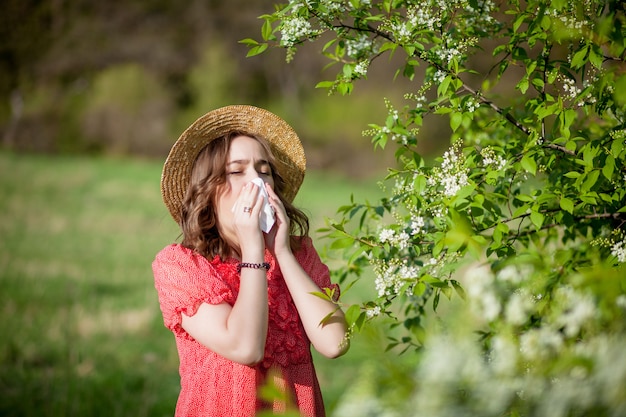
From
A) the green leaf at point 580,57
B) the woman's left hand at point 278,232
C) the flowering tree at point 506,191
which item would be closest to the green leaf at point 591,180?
the flowering tree at point 506,191

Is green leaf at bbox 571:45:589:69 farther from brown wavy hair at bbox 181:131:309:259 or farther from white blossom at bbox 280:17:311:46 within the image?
brown wavy hair at bbox 181:131:309:259

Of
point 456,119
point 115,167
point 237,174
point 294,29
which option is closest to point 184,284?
point 237,174

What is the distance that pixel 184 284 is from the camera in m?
2.25

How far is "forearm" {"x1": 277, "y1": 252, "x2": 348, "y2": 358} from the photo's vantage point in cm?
224

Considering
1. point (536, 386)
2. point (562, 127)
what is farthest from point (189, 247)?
point (536, 386)

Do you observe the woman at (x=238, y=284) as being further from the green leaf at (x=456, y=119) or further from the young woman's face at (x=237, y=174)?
the green leaf at (x=456, y=119)

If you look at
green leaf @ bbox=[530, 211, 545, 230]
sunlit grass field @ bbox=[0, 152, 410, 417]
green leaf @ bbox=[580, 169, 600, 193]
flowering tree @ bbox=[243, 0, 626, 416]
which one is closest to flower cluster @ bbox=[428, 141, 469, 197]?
flowering tree @ bbox=[243, 0, 626, 416]

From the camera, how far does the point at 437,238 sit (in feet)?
6.67

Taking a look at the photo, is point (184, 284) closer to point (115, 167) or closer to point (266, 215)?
point (266, 215)

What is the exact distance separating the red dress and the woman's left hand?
0.62 ft

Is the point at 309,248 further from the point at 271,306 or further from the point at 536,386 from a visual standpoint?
the point at 536,386

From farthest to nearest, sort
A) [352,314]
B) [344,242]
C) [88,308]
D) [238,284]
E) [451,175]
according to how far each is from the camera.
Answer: [88,308] < [238,284] < [344,242] < [451,175] < [352,314]

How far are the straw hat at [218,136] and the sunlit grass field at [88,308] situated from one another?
0.90ft

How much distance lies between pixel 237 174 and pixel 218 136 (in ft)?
0.85
